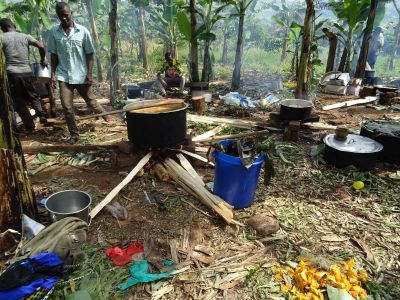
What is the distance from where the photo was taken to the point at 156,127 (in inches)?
171

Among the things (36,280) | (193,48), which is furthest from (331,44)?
(36,280)

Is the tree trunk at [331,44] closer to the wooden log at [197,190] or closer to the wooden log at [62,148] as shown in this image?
the wooden log at [197,190]

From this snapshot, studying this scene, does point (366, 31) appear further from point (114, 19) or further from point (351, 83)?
point (114, 19)

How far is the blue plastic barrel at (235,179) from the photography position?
11.4 ft

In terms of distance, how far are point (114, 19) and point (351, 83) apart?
27.9 ft

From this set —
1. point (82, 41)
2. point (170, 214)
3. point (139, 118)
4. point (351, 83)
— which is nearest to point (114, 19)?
point (82, 41)

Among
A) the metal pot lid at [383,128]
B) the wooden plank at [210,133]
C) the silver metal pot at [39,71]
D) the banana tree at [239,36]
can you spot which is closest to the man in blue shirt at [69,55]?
the silver metal pot at [39,71]

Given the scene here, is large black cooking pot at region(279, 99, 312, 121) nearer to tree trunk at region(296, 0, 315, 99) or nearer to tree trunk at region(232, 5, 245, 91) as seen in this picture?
tree trunk at region(296, 0, 315, 99)

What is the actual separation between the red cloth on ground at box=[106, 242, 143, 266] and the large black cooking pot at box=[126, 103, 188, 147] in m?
A: 1.75

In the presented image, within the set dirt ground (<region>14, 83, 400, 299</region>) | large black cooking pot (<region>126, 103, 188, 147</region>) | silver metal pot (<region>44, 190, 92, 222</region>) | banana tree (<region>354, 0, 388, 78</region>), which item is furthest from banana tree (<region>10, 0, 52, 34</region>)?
banana tree (<region>354, 0, 388, 78</region>)

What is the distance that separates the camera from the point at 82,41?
5395mm

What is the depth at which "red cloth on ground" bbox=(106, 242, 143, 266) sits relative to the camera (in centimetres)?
290

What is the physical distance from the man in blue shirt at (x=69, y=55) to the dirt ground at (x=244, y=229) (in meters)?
1.36

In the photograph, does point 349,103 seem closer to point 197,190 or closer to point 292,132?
point 292,132
